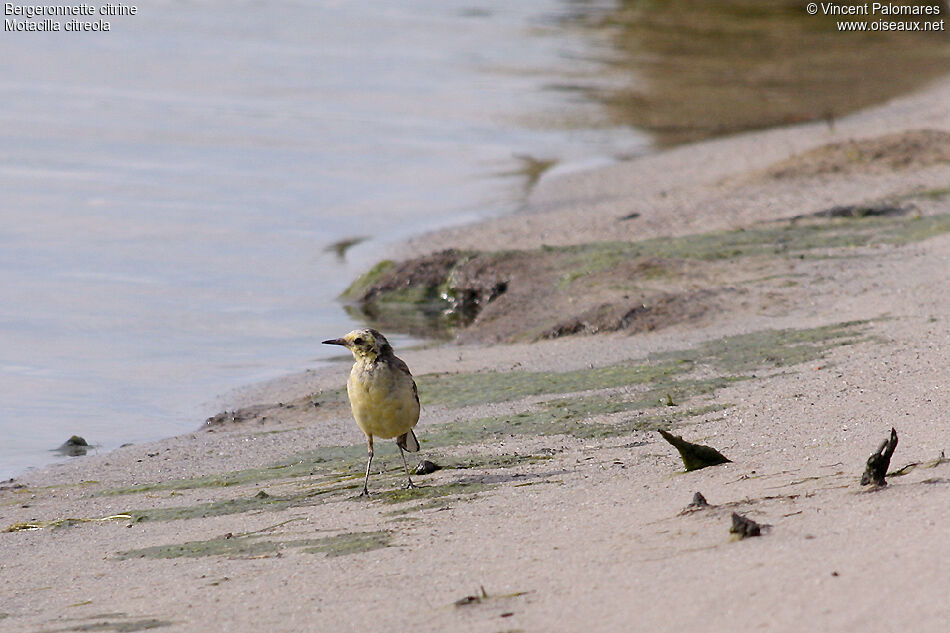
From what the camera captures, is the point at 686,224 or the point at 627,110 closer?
the point at 686,224

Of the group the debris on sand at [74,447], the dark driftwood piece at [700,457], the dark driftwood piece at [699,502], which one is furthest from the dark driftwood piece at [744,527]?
the debris on sand at [74,447]

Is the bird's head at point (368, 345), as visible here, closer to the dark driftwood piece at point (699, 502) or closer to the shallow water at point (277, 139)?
the dark driftwood piece at point (699, 502)

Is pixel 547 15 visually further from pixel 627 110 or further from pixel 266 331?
pixel 266 331

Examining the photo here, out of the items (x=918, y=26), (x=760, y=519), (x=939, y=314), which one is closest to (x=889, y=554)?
(x=760, y=519)

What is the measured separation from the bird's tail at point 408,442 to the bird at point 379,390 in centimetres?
12

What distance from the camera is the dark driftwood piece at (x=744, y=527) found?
4.58 m

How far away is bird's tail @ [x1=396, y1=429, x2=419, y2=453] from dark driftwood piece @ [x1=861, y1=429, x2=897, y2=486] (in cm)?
267

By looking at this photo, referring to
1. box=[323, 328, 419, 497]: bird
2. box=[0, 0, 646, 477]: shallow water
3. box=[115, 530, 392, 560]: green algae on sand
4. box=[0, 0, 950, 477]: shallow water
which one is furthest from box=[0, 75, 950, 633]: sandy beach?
box=[0, 0, 950, 477]: shallow water

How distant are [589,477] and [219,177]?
42.3 ft

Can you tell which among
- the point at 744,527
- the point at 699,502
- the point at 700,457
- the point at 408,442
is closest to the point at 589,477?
the point at 700,457

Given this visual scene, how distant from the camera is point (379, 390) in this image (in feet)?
21.5

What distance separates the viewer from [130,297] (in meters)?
12.9

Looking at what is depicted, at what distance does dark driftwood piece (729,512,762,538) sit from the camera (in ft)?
15.0

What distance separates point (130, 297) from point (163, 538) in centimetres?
726
